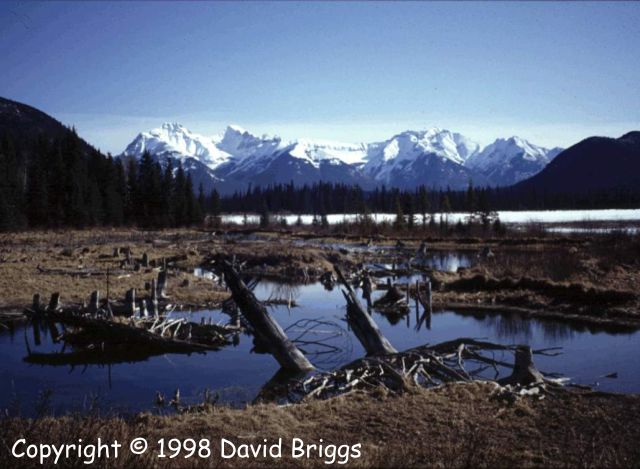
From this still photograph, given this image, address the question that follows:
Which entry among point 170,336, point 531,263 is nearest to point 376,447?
point 170,336

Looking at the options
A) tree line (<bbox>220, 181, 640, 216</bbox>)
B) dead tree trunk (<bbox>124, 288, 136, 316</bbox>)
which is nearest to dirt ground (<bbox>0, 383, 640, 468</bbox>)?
dead tree trunk (<bbox>124, 288, 136, 316</bbox>)

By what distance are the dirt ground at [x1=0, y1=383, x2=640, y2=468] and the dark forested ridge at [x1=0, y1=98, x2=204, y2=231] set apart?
68650 mm

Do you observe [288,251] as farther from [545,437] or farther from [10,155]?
[10,155]

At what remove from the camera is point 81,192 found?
3182 inches

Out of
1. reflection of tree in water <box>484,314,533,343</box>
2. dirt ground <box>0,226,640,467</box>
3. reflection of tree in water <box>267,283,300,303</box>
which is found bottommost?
reflection of tree in water <box>484,314,533,343</box>

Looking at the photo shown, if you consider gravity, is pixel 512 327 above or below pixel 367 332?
below

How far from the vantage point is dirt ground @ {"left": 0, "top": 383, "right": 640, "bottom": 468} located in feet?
25.4

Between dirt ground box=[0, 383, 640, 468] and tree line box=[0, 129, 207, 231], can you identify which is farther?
tree line box=[0, 129, 207, 231]

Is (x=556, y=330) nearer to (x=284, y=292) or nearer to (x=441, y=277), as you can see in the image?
(x=441, y=277)

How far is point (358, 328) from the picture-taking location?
1708 centimetres

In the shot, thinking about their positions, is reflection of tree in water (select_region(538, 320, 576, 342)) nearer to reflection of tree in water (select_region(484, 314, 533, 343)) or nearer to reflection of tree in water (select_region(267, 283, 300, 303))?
reflection of tree in water (select_region(484, 314, 533, 343))

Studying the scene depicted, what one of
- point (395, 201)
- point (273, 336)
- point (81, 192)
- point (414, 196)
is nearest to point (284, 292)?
point (273, 336)

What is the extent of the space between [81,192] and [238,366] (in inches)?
2869

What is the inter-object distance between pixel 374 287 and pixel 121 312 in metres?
17.7
